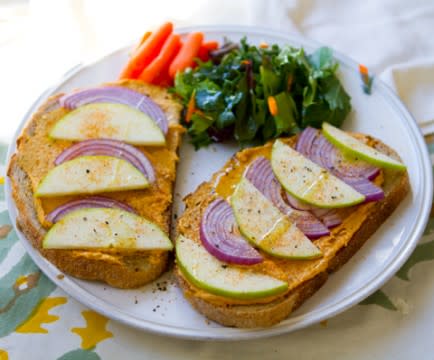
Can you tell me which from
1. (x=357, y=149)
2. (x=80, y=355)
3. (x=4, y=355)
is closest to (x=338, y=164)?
(x=357, y=149)

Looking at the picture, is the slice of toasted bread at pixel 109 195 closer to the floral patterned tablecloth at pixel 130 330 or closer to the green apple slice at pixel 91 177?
the green apple slice at pixel 91 177

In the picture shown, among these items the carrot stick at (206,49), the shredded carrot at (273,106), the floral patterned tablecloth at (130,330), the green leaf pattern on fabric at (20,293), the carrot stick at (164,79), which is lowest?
the floral patterned tablecloth at (130,330)

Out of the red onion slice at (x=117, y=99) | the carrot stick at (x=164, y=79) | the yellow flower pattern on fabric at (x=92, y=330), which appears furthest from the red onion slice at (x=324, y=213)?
the carrot stick at (x=164, y=79)

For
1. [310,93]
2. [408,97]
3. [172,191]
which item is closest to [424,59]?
[408,97]

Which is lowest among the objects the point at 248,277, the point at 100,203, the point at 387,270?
the point at 387,270

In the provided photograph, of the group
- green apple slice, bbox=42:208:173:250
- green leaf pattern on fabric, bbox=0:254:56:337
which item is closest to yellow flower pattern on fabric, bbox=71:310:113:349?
green leaf pattern on fabric, bbox=0:254:56:337

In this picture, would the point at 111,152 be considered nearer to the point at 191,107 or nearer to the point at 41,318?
the point at 191,107

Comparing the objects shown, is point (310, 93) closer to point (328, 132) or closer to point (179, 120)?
point (328, 132)
